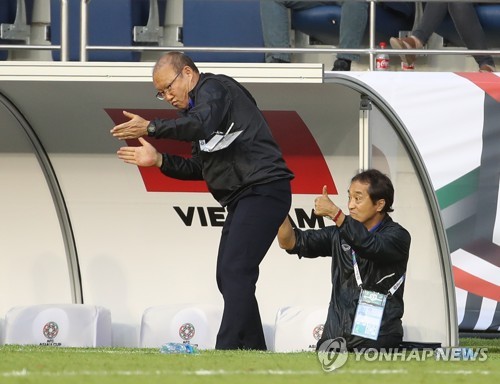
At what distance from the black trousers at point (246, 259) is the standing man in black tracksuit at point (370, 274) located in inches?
14.6

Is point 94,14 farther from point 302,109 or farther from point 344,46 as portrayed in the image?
point 302,109

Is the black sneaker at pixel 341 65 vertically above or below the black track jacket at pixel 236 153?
above

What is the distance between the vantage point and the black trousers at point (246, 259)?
6.58 m

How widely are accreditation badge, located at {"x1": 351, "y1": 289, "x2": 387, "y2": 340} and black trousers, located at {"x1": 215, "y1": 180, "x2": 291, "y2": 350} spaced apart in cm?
56

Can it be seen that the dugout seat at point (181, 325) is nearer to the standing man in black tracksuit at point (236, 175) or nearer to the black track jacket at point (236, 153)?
the standing man in black tracksuit at point (236, 175)

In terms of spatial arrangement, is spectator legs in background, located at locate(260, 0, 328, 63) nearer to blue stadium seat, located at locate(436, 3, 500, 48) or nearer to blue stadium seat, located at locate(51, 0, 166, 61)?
blue stadium seat, located at locate(51, 0, 166, 61)

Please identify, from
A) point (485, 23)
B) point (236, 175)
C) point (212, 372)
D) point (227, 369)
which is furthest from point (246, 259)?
point (485, 23)

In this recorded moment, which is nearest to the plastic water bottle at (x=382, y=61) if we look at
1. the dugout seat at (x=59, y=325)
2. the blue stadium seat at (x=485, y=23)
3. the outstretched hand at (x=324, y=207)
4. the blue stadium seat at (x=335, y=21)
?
the blue stadium seat at (x=335, y=21)

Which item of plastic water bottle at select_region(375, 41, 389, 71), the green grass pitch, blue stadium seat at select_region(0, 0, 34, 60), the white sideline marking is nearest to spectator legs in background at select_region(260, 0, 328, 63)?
plastic water bottle at select_region(375, 41, 389, 71)

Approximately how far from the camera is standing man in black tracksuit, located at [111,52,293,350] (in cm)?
658

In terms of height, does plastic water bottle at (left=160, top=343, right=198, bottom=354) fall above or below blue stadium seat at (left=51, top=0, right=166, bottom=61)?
below

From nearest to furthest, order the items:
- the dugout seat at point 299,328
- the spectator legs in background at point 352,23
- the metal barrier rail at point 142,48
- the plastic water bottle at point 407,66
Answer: the dugout seat at point 299,328
the metal barrier rail at point 142,48
the spectator legs in background at point 352,23
the plastic water bottle at point 407,66

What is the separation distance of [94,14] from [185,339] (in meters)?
3.95

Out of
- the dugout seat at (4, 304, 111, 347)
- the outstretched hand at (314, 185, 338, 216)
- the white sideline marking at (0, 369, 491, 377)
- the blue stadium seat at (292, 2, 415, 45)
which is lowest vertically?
the dugout seat at (4, 304, 111, 347)
